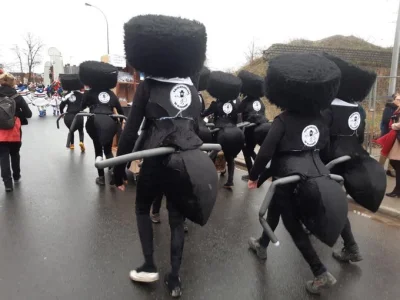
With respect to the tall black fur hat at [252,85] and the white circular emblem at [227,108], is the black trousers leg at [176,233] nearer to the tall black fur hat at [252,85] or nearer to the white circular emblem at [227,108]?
Answer: the white circular emblem at [227,108]

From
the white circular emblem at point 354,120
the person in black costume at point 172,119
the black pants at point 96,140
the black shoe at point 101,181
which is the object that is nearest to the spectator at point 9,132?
the black pants at point 96,140

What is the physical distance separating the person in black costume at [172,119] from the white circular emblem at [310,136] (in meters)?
0.85

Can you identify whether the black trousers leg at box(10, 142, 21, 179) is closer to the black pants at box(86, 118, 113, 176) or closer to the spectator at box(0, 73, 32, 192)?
the spectator at box(0, 73, 32, 192)

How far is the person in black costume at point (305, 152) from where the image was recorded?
2.67 m

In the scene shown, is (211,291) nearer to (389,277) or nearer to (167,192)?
(167,192)

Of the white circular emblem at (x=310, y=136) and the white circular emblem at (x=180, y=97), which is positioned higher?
the white circular emblem at (x=180, y=97)

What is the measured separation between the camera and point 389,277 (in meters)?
3.21

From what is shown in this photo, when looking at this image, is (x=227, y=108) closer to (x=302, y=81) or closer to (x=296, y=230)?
(x=302, y=81)

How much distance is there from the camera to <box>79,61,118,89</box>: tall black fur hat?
18.0 feet

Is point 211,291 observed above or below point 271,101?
below

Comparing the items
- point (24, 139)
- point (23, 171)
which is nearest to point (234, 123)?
point (23, 171)

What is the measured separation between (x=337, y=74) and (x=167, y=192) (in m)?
1.71

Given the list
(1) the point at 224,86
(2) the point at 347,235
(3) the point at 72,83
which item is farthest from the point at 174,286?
(3) the point at 72,83

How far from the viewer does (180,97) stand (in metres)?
2.65
